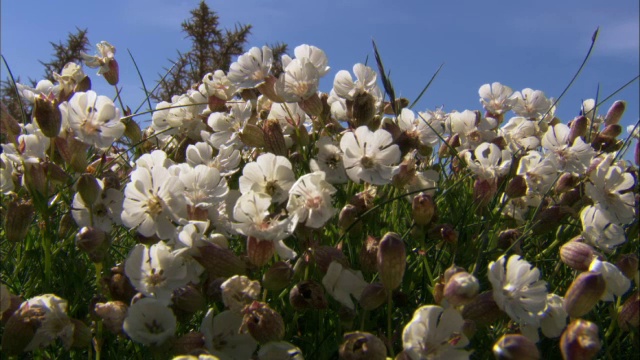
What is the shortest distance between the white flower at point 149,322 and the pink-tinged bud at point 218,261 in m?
0.13

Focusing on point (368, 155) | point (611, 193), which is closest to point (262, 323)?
point (368, 155)

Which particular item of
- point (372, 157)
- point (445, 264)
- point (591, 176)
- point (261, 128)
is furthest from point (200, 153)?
point (591, 176)

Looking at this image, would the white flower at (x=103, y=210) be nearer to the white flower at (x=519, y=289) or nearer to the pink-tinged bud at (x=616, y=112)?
the white flower at (x=519, y=289)

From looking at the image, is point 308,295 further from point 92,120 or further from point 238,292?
point 92,120

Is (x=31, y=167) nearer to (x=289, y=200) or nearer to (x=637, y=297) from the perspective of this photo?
(x=289, y=200)

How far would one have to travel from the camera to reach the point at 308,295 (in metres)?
1.32

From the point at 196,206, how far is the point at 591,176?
3.58ft

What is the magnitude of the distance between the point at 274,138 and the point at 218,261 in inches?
21.1

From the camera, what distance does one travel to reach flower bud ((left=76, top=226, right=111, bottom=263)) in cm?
140

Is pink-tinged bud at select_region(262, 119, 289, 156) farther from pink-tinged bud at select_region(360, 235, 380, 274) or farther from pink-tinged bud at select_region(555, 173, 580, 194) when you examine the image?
pink-tinged bud at select_region(555, 173, 580, 194)

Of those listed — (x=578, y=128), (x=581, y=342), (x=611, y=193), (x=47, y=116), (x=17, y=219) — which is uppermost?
(x=47, y=116)

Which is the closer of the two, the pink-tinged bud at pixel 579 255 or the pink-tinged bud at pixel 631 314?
the pink-tinged bud at pixel 631 314

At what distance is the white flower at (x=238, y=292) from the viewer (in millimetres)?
1256

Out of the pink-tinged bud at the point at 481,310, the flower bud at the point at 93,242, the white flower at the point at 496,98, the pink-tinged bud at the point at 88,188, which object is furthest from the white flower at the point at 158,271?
the white flower at the point at 496,98
